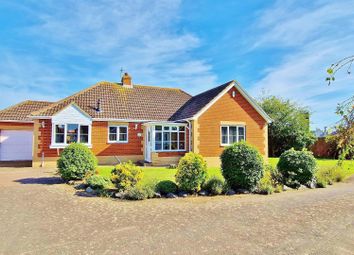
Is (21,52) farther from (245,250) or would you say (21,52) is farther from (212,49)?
(245,250)

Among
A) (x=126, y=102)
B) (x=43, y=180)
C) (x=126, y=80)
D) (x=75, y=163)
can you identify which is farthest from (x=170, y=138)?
(x=43, y=180)

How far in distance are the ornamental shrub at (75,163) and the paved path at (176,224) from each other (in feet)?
5.99

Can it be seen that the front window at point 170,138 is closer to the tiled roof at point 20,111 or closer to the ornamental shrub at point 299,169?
the ornamental shrub at point 299,169

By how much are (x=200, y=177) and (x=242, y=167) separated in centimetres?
198

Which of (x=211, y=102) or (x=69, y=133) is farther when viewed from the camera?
(x=211, y=102)

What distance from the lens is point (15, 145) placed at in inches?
919

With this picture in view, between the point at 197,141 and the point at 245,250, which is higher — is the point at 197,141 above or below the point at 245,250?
above

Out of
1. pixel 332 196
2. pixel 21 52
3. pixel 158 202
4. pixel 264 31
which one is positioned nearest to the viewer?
pixel 158 202

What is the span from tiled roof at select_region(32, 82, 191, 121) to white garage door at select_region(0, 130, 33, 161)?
19.8ft

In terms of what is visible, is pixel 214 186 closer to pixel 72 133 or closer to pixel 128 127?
pixel 128 127

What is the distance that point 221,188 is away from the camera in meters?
10.8

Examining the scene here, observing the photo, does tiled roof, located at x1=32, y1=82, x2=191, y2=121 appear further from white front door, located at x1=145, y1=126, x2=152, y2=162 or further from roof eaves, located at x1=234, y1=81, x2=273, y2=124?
roof eaves, located at x1=234, y1=81, x2=273, y2=124

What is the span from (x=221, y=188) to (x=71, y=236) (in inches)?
262

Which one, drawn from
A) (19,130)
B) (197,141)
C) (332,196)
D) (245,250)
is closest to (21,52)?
(19,130)
